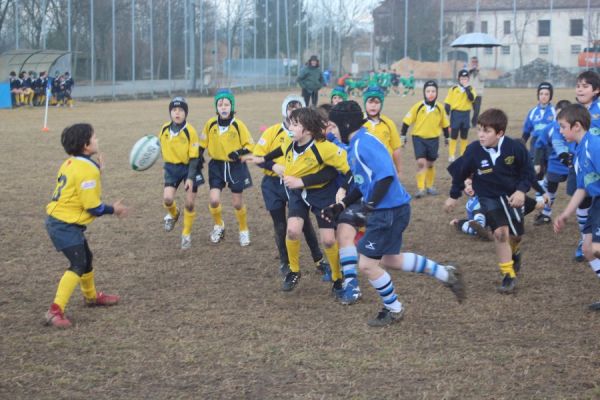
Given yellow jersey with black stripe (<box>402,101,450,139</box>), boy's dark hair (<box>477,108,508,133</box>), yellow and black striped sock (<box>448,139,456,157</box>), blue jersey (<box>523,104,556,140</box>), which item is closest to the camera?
boy's dark hair (<box>477,108,508,133</box>)

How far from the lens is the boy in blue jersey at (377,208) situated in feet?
18.2

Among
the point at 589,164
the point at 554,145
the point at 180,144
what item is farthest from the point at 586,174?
the point at 180,144

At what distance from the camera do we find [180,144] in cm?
847

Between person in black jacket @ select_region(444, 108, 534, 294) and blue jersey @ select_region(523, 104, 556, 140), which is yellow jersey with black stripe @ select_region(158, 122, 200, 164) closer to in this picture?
person in black jacket @ select_region(444, 108, 534, 294)

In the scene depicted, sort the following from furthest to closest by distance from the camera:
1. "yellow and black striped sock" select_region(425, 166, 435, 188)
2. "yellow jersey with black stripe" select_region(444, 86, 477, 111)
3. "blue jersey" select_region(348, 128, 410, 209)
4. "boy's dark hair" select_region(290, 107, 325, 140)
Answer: "yellow jersey with black stripe" select_region(444, 86, 477, 111), "yellow and black striped sock" select_region(425, 166, 435, 188), "boy's dark hair" select_region(290, 107, 325, 140), "blue jersey" select_region(348, 128, 410, 209)

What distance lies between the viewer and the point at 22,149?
17.6 meters

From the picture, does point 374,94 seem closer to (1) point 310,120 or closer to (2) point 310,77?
(1) point 310,120

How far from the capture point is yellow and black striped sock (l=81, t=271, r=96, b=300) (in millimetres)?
6166

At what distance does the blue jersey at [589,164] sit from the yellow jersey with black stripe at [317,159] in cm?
195

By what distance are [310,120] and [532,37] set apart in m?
63.2

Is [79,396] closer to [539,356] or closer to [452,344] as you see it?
[452,344]

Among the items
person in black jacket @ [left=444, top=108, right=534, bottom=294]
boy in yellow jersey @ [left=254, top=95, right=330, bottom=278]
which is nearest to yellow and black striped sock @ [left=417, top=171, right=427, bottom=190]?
boy in yellow jersey @ [left=254, top=95, right=330, bottom=278]

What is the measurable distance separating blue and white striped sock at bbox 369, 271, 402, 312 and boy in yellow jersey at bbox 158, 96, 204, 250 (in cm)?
320

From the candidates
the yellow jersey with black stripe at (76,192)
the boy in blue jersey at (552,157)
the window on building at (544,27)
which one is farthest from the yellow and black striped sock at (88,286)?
the window on building at (544,27)
